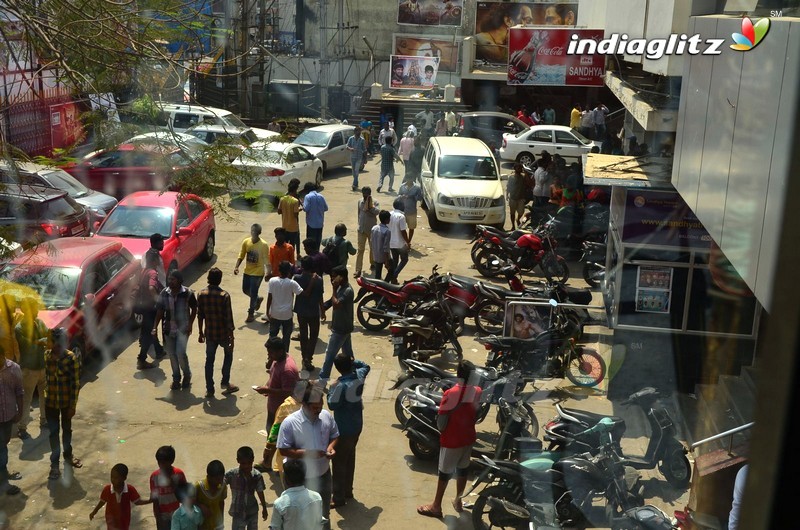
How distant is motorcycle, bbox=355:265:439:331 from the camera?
12055 millimetres

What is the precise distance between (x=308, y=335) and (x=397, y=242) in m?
3.59

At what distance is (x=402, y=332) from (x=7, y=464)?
15.9 feet

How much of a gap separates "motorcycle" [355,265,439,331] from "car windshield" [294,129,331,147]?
13361 millimetres

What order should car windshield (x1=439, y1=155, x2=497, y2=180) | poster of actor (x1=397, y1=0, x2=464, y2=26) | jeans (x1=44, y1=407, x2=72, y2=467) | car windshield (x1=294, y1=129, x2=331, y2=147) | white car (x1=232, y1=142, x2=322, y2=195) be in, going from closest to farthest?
jeans (x1=44, y1=407, x2=72, y2=467)
car windshield (x1=439, y1=155, x2=497, y2=180)
white car (x1=232, y1=142, x2=322, y2=195)
car windshield (x1=294, y1=129, x2=331, y2=147)
poster of actor (x1=397, y1=0, x2=464, y2=26)

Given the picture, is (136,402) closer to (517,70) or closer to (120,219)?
(120,219)

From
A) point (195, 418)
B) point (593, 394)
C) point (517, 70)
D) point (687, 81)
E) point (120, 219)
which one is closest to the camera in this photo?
point (687, 81)

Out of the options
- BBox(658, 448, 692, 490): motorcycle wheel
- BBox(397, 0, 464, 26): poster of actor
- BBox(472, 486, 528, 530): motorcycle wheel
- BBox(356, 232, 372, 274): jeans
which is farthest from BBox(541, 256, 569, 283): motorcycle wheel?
BBox(397, 0, 464, 26): poster of actor

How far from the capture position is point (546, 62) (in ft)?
89.2

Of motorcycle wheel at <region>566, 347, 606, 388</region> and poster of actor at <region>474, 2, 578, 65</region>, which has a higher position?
poster of actor at <region>474, 2, 578, 65</region>

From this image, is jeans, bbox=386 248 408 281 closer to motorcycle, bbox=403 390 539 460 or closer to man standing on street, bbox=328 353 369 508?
motorcycle, bbox=403 390 539 460

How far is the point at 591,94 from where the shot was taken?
3350 centimetres

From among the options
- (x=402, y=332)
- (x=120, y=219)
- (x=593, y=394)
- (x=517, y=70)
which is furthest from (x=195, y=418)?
(x=517, y=70)

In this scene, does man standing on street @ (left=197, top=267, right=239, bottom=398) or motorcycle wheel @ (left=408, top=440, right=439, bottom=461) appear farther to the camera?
man standing on street @ (left=197, top=267, right=239, bottom=398)

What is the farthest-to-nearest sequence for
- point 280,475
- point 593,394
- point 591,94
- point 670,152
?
1. point 591,94
2. point 670,152
3. point 593,394
4. point 280,475
